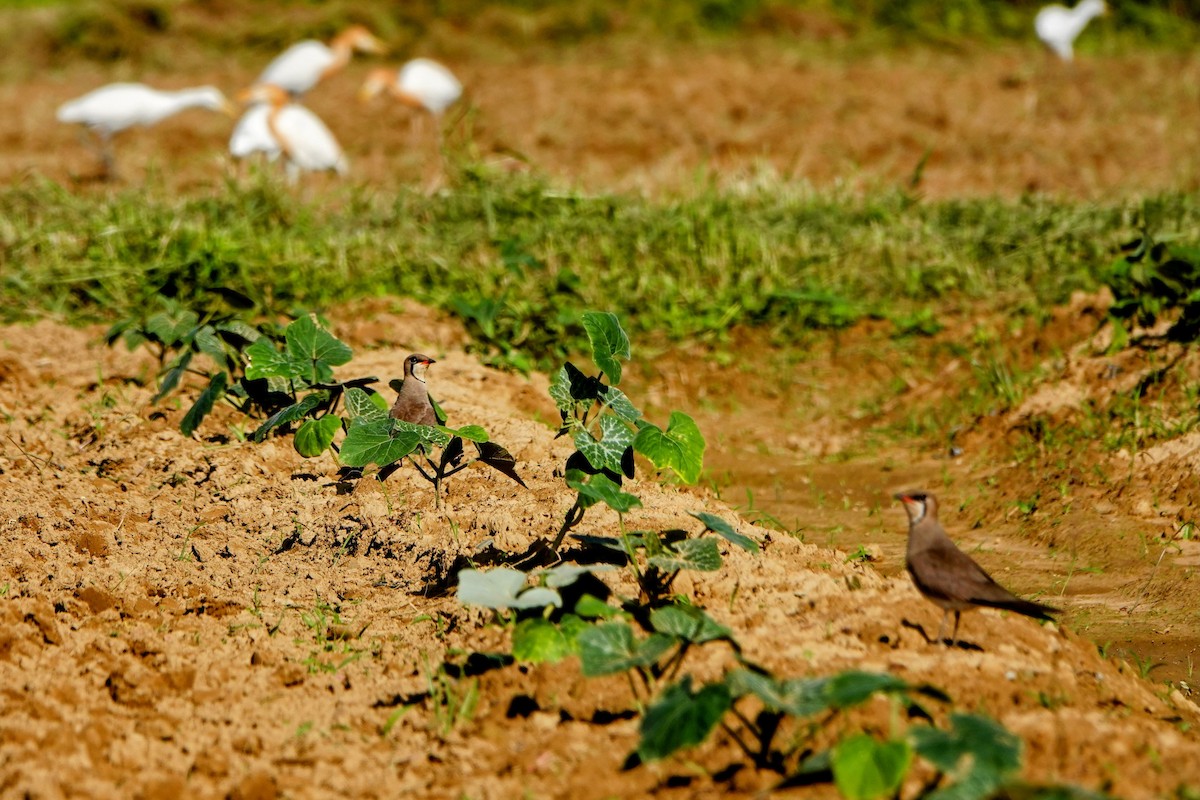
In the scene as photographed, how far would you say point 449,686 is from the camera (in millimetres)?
2439

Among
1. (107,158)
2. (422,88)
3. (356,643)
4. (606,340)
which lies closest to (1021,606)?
(606,340)

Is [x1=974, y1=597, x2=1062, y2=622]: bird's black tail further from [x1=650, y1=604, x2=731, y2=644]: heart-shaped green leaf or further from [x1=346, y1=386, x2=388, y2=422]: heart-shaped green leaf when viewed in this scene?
[x1=346, y1=386, x2=388, y2=422]: heart-shaped green leaf

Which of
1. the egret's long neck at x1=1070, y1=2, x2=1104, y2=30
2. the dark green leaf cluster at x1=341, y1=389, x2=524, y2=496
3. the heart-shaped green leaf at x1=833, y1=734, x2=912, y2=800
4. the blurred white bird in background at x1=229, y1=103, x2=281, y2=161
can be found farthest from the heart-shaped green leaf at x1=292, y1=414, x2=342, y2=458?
the egret's long neck at x1=1070, y1=2, x2=1104, y2=30

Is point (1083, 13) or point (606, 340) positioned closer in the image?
point (606, 340)

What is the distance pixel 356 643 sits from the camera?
2.72 m

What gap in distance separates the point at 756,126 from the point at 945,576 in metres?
6.97

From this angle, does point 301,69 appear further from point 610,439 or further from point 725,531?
point 725,531

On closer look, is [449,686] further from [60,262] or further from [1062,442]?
[60,262]

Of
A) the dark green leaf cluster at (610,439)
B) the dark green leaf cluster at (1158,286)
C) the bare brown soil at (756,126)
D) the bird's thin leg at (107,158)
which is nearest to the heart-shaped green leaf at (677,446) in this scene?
the dark green leaf cluster at (610,439)

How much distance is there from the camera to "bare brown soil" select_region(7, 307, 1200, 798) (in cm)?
216

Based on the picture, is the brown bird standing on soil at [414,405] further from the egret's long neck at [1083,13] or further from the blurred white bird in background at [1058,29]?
the egret's long neck at [1083,13]

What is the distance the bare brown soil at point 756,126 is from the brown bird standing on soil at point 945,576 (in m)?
4.21

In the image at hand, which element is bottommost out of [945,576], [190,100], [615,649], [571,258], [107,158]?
[107,158]

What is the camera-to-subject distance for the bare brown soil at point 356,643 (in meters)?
2.16
